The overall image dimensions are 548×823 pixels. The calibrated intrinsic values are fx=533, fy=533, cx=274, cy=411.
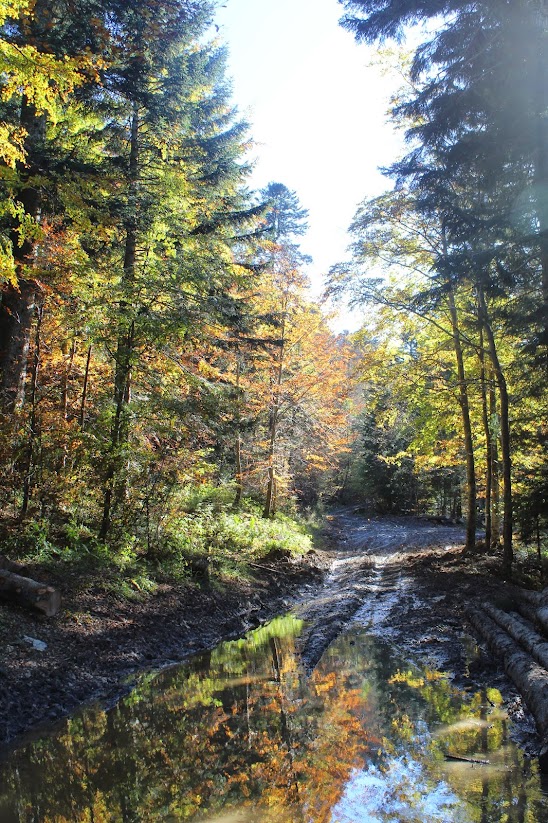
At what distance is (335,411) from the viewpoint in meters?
21.1

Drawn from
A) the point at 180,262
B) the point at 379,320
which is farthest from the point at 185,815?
the point at 379,320

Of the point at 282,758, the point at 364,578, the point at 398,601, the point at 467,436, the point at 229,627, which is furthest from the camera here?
the point at 467,436

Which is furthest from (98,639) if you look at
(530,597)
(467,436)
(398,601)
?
(467,436)

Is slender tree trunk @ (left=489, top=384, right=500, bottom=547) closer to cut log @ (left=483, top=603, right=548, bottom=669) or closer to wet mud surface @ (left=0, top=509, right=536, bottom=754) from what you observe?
wet mud surface @ (left=0, top=509, right=536, bottom=754)

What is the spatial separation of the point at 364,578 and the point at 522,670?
8.75 m

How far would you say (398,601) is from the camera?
1161 centimetres

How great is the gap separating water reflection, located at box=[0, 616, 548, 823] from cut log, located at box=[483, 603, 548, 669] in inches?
35.2

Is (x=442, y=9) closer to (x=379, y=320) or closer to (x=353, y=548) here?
(x=379, y=320)

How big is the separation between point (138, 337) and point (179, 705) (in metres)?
6.40

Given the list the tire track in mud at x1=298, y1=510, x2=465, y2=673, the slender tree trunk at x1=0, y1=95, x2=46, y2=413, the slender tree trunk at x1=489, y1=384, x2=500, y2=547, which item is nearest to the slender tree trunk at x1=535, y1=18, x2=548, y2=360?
the tire track in mud at x1=298, y1=510, x2=465, y2=673

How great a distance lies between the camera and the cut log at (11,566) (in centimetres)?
758

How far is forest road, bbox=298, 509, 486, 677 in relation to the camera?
8219 mm

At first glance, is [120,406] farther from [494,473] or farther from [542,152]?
[494,473]

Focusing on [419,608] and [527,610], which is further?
[419,608]
